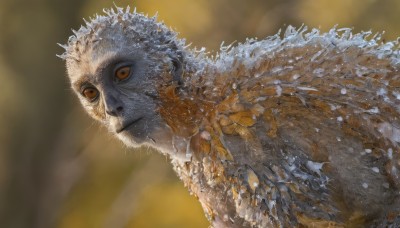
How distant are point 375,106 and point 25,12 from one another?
26.1 ft

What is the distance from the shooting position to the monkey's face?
4.16 meters

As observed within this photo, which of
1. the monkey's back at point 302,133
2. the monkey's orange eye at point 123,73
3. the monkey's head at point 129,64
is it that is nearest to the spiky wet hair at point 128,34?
the monkey's head at point 129,64

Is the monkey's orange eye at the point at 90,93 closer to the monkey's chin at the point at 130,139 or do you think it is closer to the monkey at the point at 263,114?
the monkey at the point at 263,114

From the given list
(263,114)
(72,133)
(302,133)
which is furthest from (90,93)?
(72,133)

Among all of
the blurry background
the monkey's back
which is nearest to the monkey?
the monkey's back

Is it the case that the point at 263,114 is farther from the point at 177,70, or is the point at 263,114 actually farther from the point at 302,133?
the point at 177,70

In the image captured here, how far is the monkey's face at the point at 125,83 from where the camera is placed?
416 centimetres

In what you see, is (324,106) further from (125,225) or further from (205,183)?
(125,225)

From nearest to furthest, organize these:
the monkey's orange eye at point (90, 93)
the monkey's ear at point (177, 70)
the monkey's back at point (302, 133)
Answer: the monkey's back at point (302, 133) → the monkey's ear at point (177, 70) → the monkey's orange eye at point (90, 93)

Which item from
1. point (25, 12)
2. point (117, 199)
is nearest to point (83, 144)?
point (117, 199)

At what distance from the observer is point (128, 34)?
13.7 feet

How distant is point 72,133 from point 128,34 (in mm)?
8230

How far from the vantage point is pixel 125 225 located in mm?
11555

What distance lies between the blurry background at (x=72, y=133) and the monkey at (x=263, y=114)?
6025 mm
